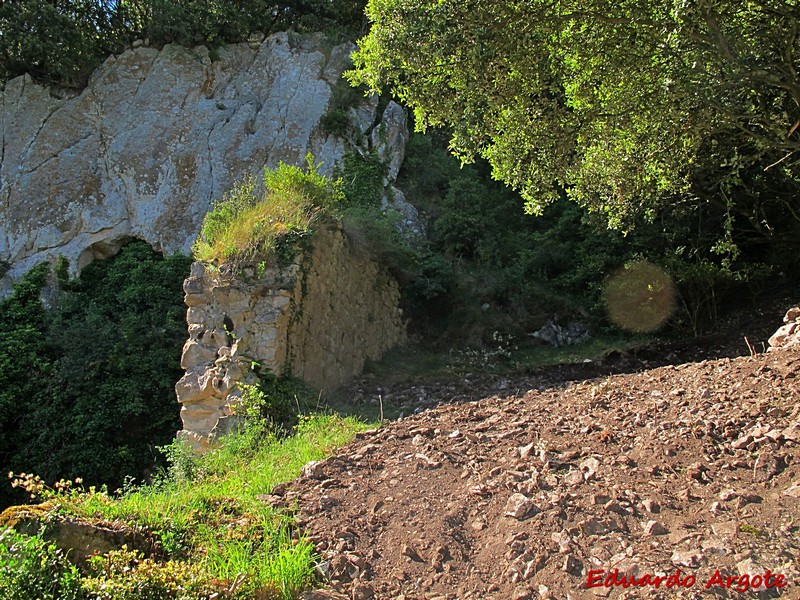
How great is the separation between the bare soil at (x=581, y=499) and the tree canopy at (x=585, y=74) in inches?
95.4

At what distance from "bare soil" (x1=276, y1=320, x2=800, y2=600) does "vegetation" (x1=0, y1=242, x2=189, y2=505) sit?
6.10 metres

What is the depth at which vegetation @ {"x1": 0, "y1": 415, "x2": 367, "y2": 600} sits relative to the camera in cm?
305

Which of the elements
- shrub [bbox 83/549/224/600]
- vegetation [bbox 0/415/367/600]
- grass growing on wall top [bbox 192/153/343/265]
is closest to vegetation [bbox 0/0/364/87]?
grass growing on wall top [bbox 192/153/343/265]

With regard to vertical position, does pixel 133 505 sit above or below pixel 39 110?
below

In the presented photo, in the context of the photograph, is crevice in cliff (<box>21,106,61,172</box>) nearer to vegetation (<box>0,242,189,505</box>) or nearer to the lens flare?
vegetation (<box>0,242,189,505</box>)

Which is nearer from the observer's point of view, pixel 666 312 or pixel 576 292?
pixel 666 312

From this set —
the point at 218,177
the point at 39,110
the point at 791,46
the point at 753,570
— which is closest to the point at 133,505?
the point at 753,570

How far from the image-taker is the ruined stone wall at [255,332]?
22.6 ft

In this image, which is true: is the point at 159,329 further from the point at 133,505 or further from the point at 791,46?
the point at 791,46

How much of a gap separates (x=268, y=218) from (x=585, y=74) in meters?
3.95

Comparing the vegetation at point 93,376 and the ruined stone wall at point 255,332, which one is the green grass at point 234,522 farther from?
the vegetation at point 93,376

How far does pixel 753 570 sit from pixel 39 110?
16170 millimetres

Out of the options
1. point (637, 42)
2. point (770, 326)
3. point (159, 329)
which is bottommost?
point (770, 326)

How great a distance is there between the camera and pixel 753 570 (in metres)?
2.97
